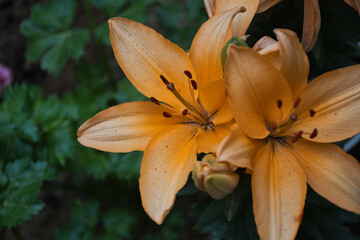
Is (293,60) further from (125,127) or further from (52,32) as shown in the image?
(52,32)

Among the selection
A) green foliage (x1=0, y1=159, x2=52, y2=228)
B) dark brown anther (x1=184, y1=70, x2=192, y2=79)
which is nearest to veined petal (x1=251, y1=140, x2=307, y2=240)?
dark brown anther (x1=184, y1=70, x2=192, y2=79)

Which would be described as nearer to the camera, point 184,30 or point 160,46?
point 160,46

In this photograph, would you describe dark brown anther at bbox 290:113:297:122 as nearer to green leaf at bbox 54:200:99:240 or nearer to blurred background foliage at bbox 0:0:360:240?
blurred background foliage at bbox 0:0:360:240

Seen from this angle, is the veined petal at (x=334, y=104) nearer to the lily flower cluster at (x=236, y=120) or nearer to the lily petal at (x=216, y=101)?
the lily flower cluster at (x=236, y=120)

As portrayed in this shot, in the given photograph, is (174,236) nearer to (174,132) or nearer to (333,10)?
(174,132)

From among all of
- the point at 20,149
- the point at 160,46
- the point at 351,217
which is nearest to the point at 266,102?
the point at 160,46

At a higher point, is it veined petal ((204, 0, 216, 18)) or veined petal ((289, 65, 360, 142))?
veined petal ((204, 0, 216, 18))
